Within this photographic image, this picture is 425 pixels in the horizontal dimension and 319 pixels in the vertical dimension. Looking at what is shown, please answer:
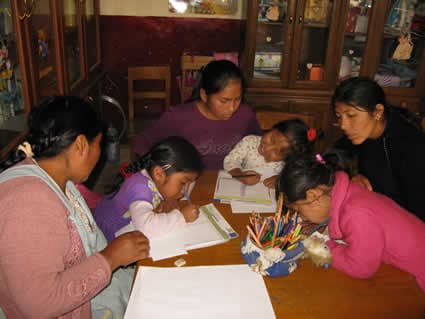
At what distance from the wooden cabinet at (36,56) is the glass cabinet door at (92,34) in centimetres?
11

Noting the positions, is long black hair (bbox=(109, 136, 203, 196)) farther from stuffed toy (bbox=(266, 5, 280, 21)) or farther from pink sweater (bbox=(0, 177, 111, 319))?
stuffed toy (bbox=(266, 5, 280, 21))

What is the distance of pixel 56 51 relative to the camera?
8.09ft

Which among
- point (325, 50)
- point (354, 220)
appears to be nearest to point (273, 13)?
point (325, 50)

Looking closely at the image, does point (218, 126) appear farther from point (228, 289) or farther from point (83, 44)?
point (83, 44)

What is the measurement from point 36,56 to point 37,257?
1.57 m

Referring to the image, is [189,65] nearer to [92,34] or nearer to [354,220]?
[92,34]

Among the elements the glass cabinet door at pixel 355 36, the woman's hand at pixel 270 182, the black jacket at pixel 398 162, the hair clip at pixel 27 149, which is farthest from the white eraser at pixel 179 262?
the glass cabinet door at pixel 355 36

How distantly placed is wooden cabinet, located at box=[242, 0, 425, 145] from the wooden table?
7.73 feet

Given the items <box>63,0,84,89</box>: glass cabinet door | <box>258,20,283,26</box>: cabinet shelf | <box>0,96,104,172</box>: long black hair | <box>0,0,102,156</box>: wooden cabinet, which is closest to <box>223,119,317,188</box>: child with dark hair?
<box>0,96,104,172</box>: long black hair

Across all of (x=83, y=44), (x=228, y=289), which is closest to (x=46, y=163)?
(x=228, y=289)

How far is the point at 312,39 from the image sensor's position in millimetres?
3318

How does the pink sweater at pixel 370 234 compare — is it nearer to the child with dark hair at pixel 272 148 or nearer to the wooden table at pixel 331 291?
the wooden table at pixel 331 291

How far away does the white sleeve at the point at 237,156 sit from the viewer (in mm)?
1943

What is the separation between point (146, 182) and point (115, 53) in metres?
2.79
